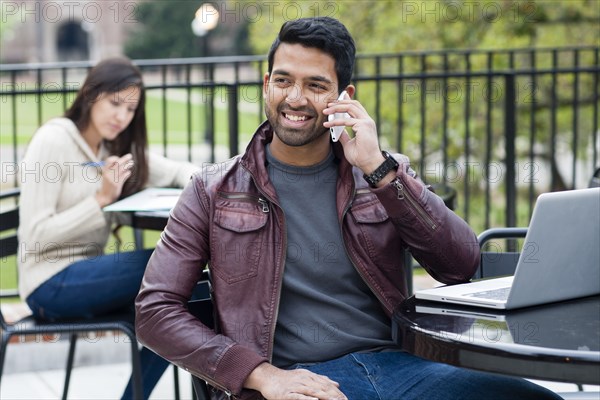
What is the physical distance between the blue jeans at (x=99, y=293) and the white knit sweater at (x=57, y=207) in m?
0.08

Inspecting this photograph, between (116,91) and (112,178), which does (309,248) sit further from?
(116,91)

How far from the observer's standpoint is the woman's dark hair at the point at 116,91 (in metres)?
4.71

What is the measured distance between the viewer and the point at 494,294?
2756 millimetres

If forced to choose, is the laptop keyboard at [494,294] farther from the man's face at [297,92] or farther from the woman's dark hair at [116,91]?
the woman's dark hair at [116,91]

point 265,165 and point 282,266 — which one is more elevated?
point 265,165

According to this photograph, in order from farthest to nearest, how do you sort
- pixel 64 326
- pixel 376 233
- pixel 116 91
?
pixel 116 91
pixel 64 326
pixel 376 233

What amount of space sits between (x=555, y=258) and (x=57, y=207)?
2.54 m

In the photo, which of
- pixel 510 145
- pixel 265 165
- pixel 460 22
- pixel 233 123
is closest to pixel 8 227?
pixel 265 165

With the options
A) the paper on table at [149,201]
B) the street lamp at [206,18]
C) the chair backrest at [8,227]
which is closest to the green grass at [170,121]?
the street lamp at [206,18]

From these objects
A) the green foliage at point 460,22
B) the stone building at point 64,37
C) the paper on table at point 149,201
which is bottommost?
the paper on table at point 149,201

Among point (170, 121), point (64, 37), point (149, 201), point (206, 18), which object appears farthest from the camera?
point (64, 37)

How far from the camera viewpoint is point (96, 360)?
19.0 feet

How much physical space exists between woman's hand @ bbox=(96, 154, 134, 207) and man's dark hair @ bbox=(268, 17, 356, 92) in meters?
1.54

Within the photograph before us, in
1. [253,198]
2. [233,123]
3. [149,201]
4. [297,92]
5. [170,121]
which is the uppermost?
[297,92]
